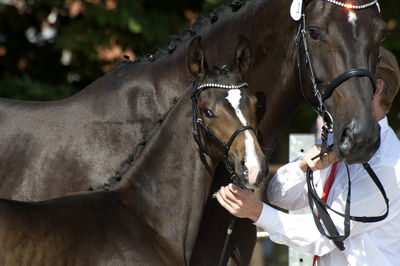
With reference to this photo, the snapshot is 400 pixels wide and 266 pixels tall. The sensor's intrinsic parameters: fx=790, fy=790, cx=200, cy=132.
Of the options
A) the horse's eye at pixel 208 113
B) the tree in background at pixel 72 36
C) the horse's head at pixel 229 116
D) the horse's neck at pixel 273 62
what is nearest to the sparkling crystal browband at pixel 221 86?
the horse's head at pixel 229 116

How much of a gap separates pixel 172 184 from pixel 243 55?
0.71 metres

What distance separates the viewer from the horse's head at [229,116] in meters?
3.47

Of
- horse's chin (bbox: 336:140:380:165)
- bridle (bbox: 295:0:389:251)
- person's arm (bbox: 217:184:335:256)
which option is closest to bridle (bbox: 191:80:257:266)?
person's arm (bbox: 217:184:335:256)

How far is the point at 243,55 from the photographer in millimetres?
3814

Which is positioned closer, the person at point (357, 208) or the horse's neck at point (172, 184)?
the person at point (357, 208)

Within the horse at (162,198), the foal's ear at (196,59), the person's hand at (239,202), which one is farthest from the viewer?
the foal's ear at (196,59)

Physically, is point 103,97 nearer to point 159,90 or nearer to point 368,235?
point 159,90

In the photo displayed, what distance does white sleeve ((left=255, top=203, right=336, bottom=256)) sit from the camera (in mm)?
3582

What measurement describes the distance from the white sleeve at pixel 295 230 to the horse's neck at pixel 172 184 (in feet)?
1.13

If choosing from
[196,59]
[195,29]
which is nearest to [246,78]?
[196,59]

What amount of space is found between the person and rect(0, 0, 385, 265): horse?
262 mm

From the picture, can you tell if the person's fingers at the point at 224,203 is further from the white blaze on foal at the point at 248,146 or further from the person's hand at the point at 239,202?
the white blaze on foal at the point at 248,146

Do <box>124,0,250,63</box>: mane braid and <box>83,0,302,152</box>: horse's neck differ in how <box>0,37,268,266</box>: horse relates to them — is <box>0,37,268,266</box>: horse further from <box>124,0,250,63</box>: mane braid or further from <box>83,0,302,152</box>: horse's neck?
<box>124,0,250,63</box>: mane braid

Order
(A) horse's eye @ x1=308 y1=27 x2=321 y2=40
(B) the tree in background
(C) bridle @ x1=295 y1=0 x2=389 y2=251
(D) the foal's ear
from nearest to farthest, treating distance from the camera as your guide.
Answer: (C) bridle @ x1=295 y1=0 x2=389 y2=251
(A) horse's eye @ x1=308 y1=27 x2=321 y2=40
(D) the foal's ear
(B) the tree in background
